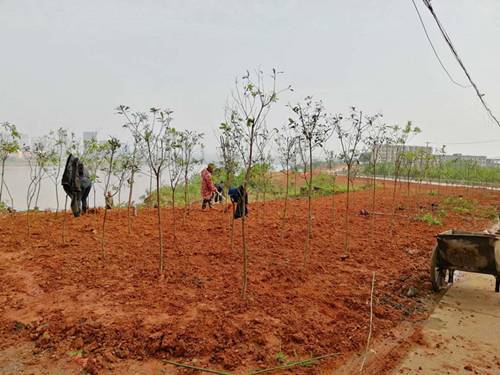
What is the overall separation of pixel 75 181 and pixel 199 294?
513 cm

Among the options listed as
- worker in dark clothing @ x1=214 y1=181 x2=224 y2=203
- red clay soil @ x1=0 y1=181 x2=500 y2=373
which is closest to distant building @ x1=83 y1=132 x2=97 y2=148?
red clay soil @ x1=0 y1=181 x2=500 y2=373

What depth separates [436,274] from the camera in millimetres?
4941

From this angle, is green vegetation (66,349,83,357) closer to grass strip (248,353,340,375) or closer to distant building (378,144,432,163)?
grass strip (248,353,340,375)

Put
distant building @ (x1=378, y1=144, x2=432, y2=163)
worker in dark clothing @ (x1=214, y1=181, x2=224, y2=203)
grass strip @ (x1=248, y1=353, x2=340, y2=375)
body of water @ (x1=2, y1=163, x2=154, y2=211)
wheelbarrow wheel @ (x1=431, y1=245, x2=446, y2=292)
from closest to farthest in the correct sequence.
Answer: grass strip @ (x1=248, y1=353, x2=340, y2=375)
wheelbarrow wheel @ (x1=431, y1=245, x2=446, y2=292)
distant building @ (x1=378, y1=144, x2=432, y2=163)
body of water @ (x1=2, y1=163, x2=154, y2=211)
worker in dark clothing @ (x1=214, y1=181, x2=224, y2=203)

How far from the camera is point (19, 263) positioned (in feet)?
17.5

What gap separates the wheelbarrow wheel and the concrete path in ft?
0.54

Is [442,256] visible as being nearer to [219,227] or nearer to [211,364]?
[211,364]

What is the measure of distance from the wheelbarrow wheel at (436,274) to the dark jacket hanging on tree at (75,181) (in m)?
7.61

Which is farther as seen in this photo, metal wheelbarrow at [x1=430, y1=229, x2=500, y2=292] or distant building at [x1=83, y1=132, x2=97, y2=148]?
distant building at [x1=83, y1=132, x2=97, y2=148]

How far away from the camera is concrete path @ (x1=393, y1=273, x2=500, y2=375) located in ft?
10.5

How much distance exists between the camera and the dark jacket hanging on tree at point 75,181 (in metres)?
7.71

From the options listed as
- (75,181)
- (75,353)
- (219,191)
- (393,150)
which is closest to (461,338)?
(75,353)

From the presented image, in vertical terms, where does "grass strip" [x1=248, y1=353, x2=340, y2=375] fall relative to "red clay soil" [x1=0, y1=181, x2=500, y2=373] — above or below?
below

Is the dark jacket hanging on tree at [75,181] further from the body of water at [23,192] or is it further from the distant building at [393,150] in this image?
the distant building at [393,150]
